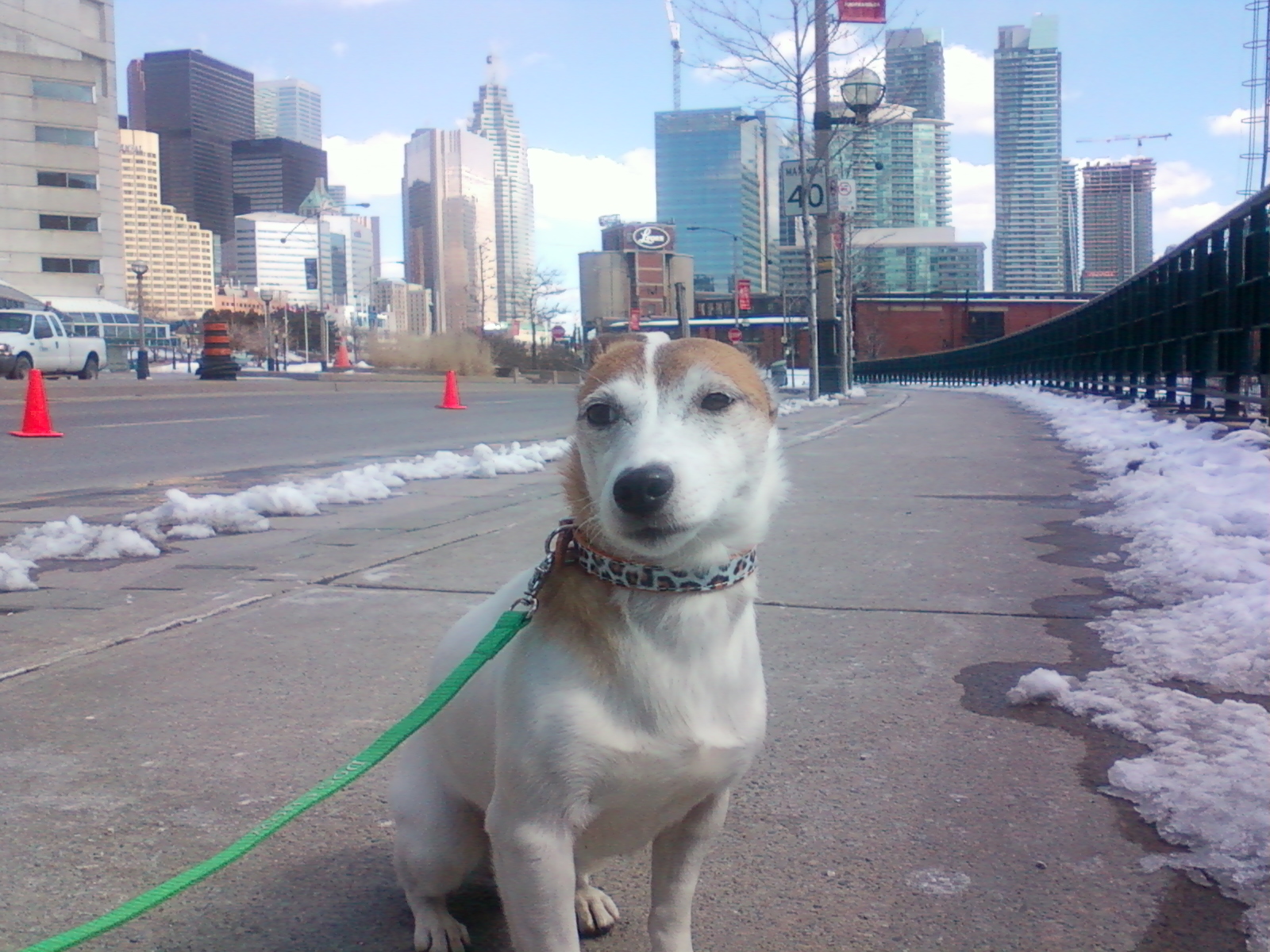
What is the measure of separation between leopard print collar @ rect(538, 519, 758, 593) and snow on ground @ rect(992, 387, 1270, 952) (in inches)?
44.0

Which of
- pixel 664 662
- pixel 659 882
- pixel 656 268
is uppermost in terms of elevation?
pixel 656 268

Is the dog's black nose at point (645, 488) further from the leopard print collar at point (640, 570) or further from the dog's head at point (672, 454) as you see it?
the leopard print collar at point (640, 570)

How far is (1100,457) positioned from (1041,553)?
4.89m

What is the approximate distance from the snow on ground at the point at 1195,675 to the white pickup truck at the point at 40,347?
91.4 feet

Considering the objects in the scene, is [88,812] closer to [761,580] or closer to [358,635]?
[358,635]

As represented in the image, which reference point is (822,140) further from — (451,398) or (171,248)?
(171,248)

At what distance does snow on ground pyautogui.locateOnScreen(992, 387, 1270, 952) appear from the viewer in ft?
7.79

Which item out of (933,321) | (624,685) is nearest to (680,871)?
(624,685)

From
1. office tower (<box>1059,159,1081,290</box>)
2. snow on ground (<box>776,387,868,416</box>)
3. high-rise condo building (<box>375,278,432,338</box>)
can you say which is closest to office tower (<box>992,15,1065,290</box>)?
office tower (<box>1059,159,1081,290</box>)

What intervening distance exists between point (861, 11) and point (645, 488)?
25474 mm

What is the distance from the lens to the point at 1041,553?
568cm

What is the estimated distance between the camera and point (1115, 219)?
5807 inches

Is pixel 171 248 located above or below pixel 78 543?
above

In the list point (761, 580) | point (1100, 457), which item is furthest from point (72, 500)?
point (1100, 457)
